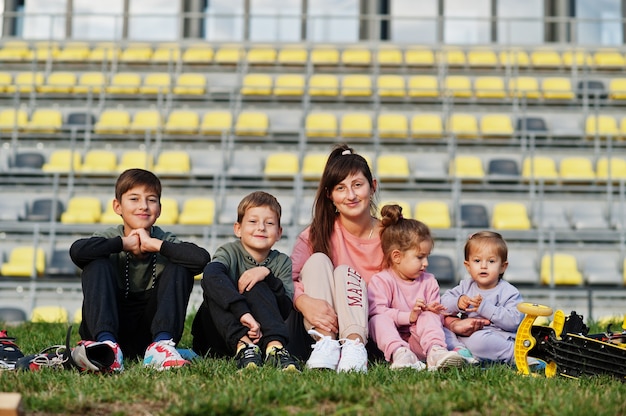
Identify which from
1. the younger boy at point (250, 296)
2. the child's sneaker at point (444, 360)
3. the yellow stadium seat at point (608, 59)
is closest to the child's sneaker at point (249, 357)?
the younger boy at point (250, 296)

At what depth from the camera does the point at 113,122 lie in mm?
11969

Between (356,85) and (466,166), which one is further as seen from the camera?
(356,85)

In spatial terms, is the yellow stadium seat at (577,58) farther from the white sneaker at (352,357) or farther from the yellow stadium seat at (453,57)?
the white sneaker at (352,357)

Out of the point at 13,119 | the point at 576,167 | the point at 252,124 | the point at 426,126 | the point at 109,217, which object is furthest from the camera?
the point at 13,119

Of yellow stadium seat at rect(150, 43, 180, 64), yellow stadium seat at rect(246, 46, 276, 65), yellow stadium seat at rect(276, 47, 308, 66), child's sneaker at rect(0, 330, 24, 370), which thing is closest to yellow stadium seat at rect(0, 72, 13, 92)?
yellow stadium seat at rect(150, 43, 180, 64)

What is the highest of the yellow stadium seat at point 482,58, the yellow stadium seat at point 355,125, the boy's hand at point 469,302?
the yellow stadium seat at point 482,58

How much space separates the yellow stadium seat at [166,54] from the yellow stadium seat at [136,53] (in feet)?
0.33

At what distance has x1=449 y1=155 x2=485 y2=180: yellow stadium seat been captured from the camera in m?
10.7

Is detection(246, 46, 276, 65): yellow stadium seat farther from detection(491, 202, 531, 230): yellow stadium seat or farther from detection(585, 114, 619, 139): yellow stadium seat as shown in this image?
detection(491, 202, 531, 230): yellow stadium seat

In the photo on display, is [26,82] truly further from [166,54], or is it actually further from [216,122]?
[216,122]

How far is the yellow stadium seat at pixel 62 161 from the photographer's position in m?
10.8

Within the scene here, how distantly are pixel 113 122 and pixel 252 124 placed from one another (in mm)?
1993

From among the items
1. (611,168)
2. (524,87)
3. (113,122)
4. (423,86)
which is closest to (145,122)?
(113,122)

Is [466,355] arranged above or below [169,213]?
below
